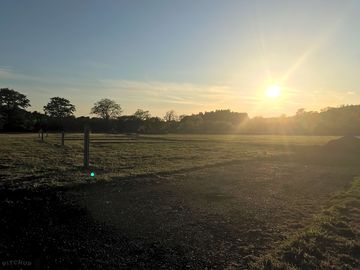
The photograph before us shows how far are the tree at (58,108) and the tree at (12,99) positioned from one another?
10.5m

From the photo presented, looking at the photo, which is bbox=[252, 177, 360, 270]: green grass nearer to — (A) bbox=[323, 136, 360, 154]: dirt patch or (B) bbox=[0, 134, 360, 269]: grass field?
(B) bbox=[0, 134, 360, 269]: grass field

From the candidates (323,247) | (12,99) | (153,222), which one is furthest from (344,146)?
(12,99)

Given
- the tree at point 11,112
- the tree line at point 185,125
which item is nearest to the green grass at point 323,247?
the tree line at point 185,125

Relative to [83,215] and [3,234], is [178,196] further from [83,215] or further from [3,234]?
[3,234]

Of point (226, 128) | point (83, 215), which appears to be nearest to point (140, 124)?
point (226, 128)

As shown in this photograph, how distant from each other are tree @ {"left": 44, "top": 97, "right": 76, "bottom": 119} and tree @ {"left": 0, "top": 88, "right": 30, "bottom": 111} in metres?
10.5

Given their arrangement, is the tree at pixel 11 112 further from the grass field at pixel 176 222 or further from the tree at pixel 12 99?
the grass field at pixel 176 222

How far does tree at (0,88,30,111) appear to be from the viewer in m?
104

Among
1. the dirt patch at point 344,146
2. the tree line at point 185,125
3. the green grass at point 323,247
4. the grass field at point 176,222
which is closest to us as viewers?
the green grass at point 323,247

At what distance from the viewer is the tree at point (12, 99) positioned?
340 ft

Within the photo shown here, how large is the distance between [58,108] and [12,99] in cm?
1764

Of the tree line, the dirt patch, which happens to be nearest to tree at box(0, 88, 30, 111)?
the tree line

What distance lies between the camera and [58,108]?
121 meters

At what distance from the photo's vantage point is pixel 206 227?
6465 millimetres
